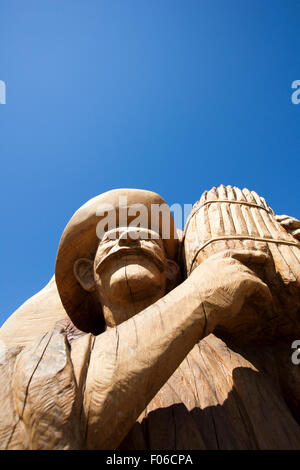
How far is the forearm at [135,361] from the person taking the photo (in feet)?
4.05

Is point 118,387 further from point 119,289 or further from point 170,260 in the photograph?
point 170,260

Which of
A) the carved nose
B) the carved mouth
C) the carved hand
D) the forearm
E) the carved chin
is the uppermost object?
the carved nose

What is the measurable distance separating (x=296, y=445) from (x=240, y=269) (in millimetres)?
853

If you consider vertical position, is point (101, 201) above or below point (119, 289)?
above

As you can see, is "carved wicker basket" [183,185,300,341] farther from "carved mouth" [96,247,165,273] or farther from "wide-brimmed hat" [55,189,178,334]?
"wide-brimmed hat" [55,189,178,334]

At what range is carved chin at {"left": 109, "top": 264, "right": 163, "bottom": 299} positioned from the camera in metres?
2.19

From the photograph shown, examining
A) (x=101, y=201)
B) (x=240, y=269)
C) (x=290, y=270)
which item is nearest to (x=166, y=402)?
(x=240, y=269)

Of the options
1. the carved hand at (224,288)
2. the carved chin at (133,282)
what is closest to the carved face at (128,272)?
the carved chin at (133,282)

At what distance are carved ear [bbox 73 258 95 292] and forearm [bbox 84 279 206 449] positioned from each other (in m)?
1.14

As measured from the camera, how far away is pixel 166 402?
66.1 inches

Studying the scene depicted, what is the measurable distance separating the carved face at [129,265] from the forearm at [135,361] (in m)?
0.61

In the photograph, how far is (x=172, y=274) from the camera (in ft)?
9.21

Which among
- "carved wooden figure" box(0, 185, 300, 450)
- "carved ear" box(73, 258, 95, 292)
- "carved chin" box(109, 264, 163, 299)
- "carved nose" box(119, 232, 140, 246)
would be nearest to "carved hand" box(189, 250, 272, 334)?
"carved wooden figure" box(0, 185, 300, 450)

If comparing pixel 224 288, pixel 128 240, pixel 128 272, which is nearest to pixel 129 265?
pixel 128 272
